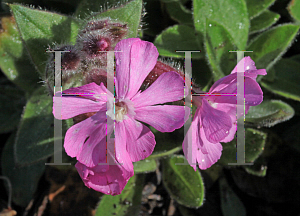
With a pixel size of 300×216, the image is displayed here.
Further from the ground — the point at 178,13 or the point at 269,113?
the point at 178,13

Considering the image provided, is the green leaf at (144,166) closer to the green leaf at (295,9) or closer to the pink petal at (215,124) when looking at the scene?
the pink petal at (215,124)

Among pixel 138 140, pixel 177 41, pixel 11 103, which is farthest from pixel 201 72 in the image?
pixel 11 103

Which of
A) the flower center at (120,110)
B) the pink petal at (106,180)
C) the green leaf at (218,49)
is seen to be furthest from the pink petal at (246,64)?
the pink petal at (106,180)

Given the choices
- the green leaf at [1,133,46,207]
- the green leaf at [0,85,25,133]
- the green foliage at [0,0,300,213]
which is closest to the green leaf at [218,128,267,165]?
the green foliage at [0,0,300,213]

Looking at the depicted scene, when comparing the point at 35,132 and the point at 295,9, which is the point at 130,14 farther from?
the point at 295,9

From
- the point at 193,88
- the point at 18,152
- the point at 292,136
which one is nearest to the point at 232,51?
the point at 193,88

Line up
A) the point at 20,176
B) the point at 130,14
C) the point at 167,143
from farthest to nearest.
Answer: the point at 20,176 → the point at 167,143 → the point at 130,14

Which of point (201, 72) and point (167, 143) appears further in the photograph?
point (201, 72)

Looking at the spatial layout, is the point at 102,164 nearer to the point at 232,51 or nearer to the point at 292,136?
the point at 232,51
